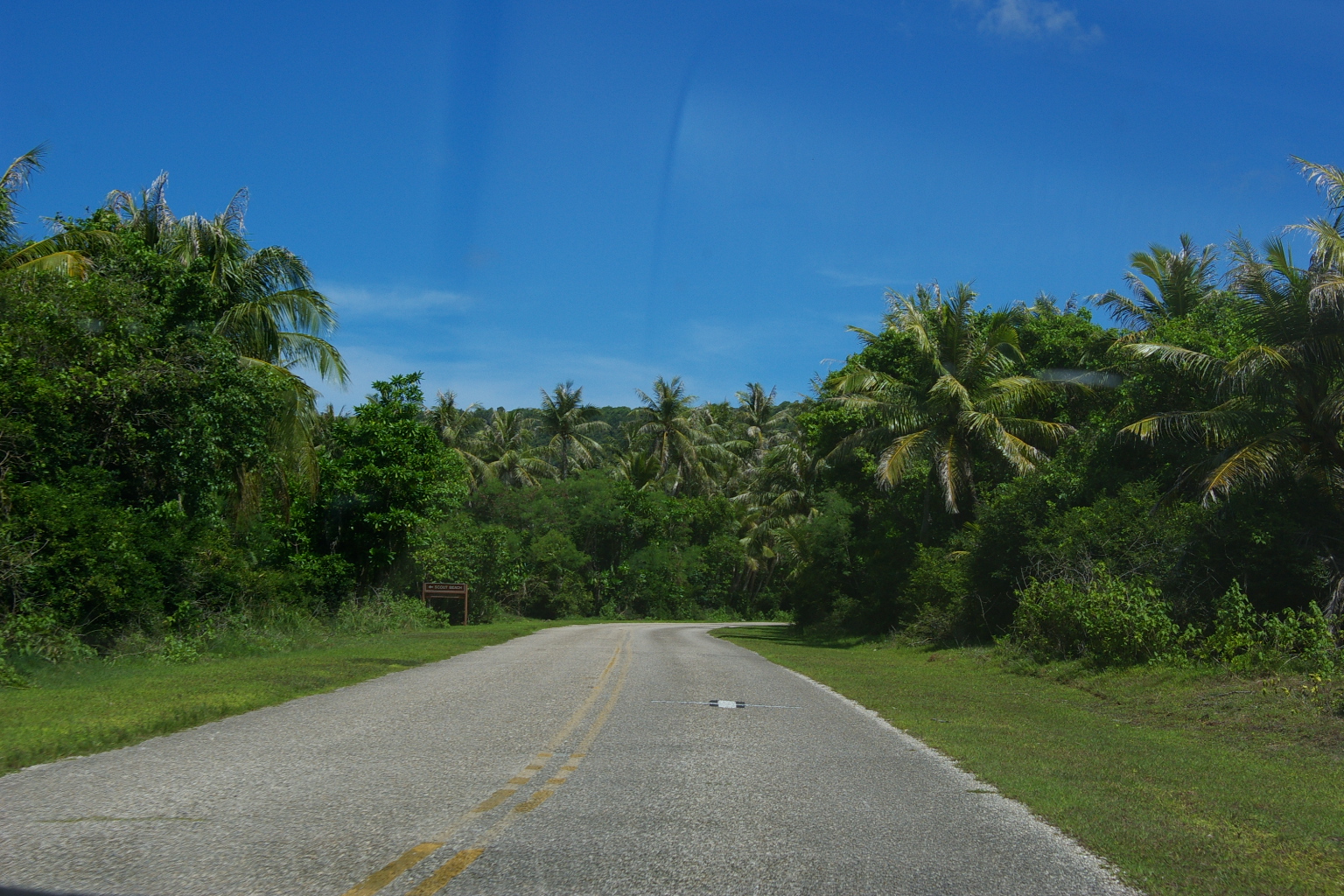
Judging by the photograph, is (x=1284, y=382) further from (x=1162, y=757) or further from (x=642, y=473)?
(x=642, y=473)

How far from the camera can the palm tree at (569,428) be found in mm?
61888

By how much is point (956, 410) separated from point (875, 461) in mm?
3912

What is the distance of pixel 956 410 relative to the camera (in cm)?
2862

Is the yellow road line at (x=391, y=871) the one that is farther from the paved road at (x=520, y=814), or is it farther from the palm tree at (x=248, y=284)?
the palm tree at (x=248, y=284)

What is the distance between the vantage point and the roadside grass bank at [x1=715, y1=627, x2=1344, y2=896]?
5543 millimetres

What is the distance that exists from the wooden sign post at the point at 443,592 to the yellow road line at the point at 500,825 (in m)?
29.0

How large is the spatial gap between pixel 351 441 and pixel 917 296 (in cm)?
1907

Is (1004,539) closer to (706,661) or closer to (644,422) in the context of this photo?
(706,661)

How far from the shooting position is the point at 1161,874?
5.13 meters

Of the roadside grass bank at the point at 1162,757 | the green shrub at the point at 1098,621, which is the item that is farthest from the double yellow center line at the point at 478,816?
the green shrub at the point at 1098,621

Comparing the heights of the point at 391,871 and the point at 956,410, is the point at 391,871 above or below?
below

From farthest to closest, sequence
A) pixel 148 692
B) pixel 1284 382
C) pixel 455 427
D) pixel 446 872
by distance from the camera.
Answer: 1. pixel 455 427
2. pixel 1284 382
3. pixel 148 692
4. pixel 446 872

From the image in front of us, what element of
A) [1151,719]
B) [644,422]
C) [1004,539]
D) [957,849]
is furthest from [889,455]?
[644,422]

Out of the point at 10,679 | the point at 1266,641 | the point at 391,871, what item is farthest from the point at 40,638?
the point at 1266,641
